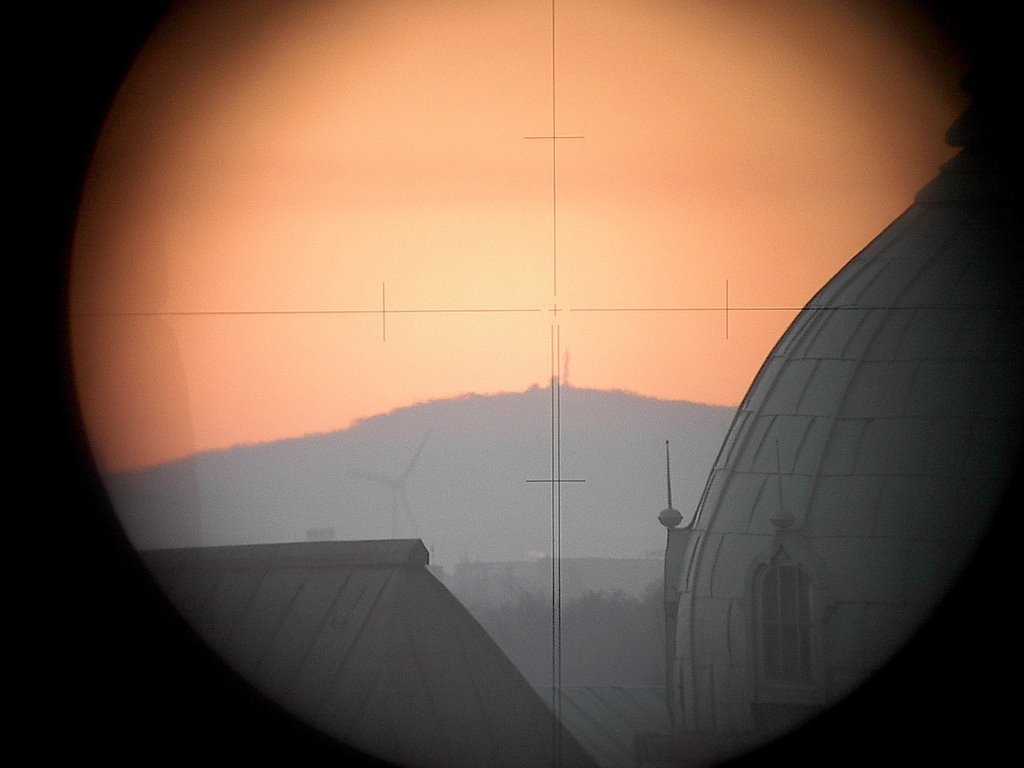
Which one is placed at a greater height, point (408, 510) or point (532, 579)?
point (408, 510)

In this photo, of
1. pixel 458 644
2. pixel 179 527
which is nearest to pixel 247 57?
pixel 179 527

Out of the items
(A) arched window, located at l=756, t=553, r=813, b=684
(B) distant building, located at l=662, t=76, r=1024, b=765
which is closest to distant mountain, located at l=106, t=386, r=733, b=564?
(B) distant building, located at l=662, t=76, r=1024, b=765

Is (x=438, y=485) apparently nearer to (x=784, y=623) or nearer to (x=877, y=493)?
(x=784, y=623)

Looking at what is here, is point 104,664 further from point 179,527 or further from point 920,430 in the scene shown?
point 920,430

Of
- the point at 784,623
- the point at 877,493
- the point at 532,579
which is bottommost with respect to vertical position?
the point at 784,623

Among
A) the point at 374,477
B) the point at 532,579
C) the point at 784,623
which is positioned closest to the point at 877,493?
the point at 784,623

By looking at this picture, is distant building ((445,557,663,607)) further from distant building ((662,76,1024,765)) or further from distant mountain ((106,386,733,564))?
distant building ((662,76,1024,765))

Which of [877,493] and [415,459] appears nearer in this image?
[415,459]
